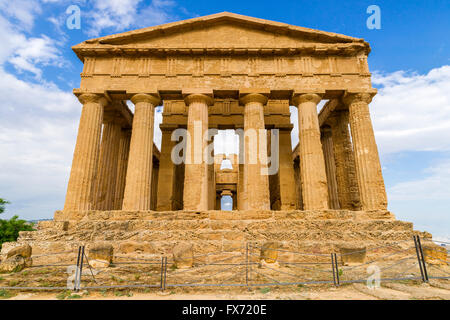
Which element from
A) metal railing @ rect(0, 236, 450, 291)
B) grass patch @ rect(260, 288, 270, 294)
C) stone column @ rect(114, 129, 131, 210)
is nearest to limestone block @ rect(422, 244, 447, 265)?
metal railing @ rect(0, 236, 450, 291)

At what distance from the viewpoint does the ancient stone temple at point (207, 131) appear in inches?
402

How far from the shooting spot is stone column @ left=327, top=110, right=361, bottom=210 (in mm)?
16109

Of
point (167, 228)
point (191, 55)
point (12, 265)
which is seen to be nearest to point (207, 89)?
point (191, 55)

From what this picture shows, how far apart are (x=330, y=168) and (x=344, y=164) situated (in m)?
1.80

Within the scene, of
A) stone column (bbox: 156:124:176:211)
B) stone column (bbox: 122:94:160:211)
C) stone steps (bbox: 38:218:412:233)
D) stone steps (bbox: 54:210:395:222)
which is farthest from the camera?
stone column (bbox: 156:124:176:211)

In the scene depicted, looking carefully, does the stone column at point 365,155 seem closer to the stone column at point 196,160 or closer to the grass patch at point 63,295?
the stone column at point 196,160

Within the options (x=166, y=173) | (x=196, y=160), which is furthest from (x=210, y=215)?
(x=166, y=173)

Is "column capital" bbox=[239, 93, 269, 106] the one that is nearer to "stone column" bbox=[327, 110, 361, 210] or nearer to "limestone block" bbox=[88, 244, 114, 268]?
"stone column" bbox=[327, 110, 361, 210]

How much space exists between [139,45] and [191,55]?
9.87 feet

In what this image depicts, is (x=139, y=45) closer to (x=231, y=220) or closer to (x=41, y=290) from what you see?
(x=231, y=220)

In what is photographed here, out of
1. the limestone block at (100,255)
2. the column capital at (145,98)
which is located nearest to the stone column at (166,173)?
the column capital at (145,98)

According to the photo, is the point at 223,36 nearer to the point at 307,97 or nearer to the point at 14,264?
the point at 307,97

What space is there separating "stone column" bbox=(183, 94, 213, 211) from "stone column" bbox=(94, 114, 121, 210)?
6331 mm

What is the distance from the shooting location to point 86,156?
43.3 ft
